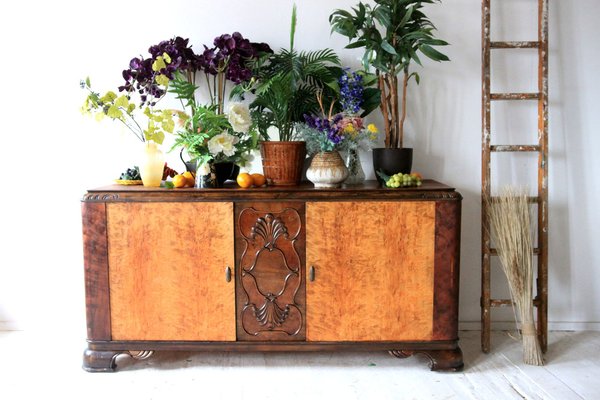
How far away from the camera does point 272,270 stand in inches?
116

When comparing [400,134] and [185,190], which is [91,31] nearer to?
[185,190]

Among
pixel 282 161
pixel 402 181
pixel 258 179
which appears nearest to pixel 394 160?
pixel 402 181

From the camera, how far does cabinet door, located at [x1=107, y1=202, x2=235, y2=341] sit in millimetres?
2926

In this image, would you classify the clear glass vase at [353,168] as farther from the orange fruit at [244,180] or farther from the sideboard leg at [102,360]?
the sideboard leg at [102,360]

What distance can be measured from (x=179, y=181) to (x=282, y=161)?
1.72 ft

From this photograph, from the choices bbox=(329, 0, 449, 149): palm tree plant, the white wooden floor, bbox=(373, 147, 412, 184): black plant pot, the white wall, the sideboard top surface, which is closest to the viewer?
the white wooden floor

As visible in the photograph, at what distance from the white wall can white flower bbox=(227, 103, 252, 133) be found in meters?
0.60

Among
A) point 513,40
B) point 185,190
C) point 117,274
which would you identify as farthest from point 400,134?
point 117,274

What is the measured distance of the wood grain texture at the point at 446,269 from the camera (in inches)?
115

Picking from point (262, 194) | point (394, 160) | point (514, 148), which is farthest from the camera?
point (514, 148)

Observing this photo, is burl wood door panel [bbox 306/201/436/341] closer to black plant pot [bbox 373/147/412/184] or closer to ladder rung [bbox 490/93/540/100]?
black plant pot [bbox 373/147/412/184]

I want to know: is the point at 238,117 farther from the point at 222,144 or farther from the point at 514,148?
the point at 514,148

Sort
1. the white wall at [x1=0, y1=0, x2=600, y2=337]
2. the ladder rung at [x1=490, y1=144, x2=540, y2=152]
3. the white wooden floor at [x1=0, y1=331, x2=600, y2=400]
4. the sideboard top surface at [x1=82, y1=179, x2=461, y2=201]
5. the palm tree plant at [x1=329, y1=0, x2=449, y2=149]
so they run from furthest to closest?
the white wall at [x1=0, y1=0, x2=600, y2=337], the ladder rung at [x1=490, y1=144, x2=540, y2=152], the palm tree plant at [x1=329, y1=0, x2=449, y2=149], the sideboard top surface at [x1=82, y1=179, x2=461, y2=201], the white wooden floor at [x1=0, y1=331, x2=600, y2=400]

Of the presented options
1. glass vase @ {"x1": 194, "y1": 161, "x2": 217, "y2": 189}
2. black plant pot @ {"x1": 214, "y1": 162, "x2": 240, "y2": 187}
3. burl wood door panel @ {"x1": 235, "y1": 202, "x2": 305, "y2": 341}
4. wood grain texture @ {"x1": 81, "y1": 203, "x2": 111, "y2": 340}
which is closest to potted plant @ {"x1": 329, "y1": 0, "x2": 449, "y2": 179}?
burl wood door panel @ {"x1": 235, "y1": 202, "x2": 305, "y2": 341}
